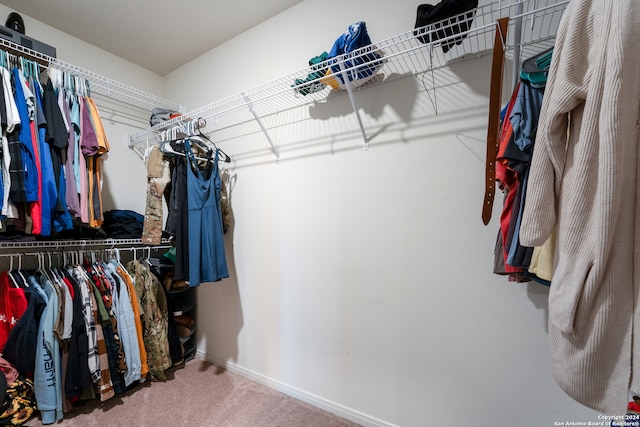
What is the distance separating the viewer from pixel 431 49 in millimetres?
1184

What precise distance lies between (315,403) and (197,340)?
46.9 inches

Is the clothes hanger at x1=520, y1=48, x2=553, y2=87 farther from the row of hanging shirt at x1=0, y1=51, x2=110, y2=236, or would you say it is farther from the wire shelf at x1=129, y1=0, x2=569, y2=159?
the row of hanging shirt at x1=0, y1=51, x2=110, y2=236

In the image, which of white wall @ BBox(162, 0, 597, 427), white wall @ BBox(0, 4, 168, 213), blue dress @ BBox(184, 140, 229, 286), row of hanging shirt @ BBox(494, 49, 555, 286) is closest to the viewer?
row of hanging shirt @ BBox(494, 49, 555, 286)

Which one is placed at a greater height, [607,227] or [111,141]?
[111,141]

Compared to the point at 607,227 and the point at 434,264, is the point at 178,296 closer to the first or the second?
the point at 434,264

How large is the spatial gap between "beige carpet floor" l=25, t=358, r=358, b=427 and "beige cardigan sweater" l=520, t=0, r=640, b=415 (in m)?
1.30

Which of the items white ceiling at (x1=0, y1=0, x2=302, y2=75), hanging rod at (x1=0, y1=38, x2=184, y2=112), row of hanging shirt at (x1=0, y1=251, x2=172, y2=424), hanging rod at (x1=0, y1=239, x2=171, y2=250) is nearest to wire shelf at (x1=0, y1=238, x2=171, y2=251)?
hanging rod at (x1=0, y1=239, x2=171, y2=250)

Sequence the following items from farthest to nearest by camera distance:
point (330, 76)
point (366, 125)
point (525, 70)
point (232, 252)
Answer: point (232, 252)
point (366, 125)
point (330, 76)
point (525, 70)

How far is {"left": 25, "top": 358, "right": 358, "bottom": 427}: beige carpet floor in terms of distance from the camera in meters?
1.48

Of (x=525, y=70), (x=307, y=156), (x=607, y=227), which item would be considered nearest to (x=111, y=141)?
(x=307, y=156)

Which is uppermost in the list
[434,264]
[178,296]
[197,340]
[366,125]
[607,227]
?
[366,125]

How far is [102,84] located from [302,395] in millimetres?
2664

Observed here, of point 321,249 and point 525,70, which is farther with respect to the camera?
point 321,249

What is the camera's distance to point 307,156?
165 centimetres
